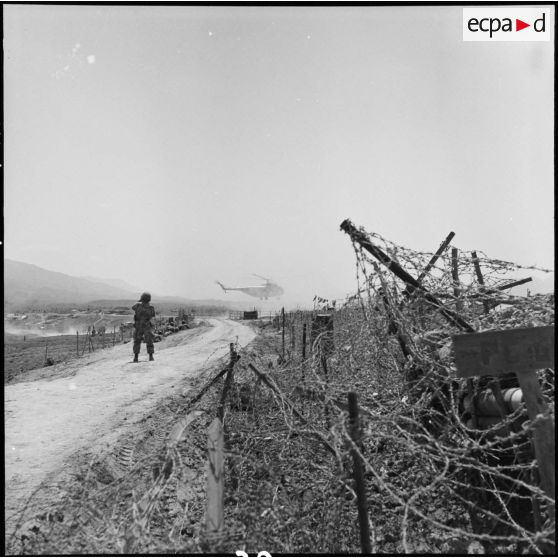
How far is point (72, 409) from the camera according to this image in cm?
684

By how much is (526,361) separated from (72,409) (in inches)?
264

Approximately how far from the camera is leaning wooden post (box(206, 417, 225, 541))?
240 cm

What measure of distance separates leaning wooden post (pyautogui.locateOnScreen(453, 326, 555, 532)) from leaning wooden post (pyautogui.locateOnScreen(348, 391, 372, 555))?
2.21ft

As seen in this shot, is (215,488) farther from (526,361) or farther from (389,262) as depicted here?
(389,262)

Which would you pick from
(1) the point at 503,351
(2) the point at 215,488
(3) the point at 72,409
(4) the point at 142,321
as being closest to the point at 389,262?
(1) the point at 503,351

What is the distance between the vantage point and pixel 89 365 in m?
11.8

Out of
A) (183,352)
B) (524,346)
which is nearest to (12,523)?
(524,346)

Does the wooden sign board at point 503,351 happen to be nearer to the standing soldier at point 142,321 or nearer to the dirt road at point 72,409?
the dirt road at point 72,409

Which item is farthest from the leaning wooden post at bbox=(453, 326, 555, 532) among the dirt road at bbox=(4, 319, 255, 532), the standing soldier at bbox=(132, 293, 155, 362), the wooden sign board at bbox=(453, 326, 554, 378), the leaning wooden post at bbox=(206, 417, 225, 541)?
the standing soldier at bbox=(132, 293, 155, 362)

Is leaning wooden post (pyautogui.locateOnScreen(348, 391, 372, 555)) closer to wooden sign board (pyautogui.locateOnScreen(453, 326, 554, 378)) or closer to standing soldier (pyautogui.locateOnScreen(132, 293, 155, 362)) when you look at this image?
wooden sign board (pyautogui.locateOnScreen(453, 326, 554, 378))

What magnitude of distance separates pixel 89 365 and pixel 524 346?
11.7 metres

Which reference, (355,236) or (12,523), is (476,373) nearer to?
(355,236)

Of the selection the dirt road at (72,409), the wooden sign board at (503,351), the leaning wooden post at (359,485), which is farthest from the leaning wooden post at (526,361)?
the dirt road at (72,409)

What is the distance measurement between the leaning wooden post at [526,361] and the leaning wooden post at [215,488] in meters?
1.56
